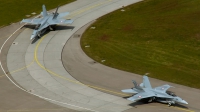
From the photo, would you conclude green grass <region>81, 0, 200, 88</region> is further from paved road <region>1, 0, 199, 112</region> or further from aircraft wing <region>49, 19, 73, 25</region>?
aircraft wing <region>49, 19, 73, 25</region>

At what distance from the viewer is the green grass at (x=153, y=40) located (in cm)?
7444

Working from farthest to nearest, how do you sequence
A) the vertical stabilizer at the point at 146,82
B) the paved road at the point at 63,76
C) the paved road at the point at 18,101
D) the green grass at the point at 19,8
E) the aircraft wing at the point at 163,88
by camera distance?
the green grass at the point at 19,8 < the vertical stabilizer at the point at 146,82 < the aircraft wing at the point at 163,88 < the paved road at the point at 63,76 < the paved road at the point at 18,101

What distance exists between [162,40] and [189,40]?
17.1 feet

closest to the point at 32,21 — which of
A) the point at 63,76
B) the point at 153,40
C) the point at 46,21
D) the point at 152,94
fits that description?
the point at 46,21

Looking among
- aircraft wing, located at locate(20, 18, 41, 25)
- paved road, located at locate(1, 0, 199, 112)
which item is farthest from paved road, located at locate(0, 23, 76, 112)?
aircraft wing, located at locate(20, 18, 41, 25)

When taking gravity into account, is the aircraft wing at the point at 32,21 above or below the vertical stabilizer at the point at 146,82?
above

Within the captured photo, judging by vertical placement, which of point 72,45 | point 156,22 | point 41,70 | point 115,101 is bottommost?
point 115,101

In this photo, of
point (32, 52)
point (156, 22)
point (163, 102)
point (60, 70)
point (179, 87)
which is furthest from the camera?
point (156, 22)

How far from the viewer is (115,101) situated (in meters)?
65.3

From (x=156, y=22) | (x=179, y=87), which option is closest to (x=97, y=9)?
(x=156, y=22)

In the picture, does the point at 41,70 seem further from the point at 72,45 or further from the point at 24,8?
the point at 24,8

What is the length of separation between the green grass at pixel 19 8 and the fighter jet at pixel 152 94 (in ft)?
137

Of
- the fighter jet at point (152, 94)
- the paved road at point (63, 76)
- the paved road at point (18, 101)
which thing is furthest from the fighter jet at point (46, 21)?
the fighter jet at point (152, 94)

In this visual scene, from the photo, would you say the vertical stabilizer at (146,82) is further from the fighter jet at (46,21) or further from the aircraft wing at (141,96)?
the fighter jet at (46,21)
